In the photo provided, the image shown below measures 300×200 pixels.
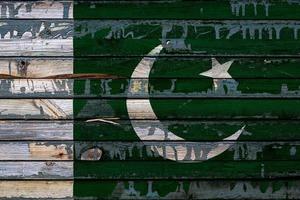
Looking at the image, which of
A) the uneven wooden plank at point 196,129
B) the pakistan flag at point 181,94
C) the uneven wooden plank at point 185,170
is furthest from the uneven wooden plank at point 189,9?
the uneven wooden plank at point 185,170

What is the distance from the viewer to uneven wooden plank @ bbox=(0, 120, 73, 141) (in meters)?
3.07

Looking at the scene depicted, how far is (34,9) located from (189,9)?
875mm

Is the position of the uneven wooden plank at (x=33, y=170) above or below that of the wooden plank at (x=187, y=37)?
below

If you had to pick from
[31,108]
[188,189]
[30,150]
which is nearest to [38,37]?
[31,108]

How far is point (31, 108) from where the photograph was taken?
3066 millimetres

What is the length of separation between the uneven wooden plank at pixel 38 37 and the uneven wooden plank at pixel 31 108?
26 centimetres

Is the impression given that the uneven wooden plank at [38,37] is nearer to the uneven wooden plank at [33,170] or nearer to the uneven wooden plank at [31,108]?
the uneven wooden plank at [31,108]

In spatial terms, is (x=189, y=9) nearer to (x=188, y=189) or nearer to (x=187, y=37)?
(x=187, y=37)

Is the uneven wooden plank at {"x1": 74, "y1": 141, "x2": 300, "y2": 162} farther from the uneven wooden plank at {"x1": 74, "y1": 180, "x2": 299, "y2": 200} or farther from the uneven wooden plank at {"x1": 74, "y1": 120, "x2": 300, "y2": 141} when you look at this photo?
the uneven wooden plank at {"x1": 74, "y1": 180, "x2": 299, "y2": 200}

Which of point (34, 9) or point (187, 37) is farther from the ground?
point (34, 9)

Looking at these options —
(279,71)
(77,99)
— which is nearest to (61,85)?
(77,99)

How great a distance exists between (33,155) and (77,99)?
402mm

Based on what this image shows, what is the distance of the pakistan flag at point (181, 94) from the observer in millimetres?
3082

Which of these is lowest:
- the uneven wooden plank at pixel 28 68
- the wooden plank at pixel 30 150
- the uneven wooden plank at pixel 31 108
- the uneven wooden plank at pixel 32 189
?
the uneven wooden plank at pixel 32 189
